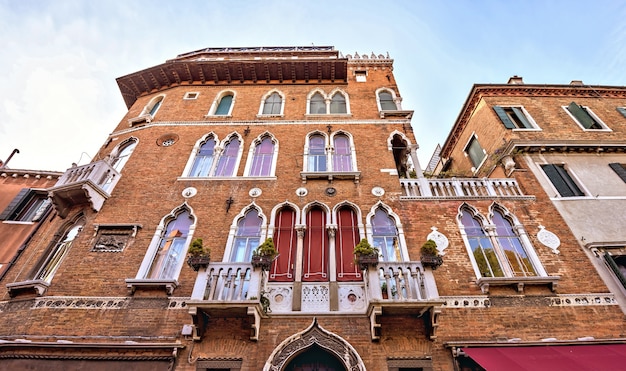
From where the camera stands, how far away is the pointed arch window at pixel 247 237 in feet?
30.6

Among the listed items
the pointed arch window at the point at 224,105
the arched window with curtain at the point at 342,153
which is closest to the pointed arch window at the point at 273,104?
the pointed arch window at the point at 224,105

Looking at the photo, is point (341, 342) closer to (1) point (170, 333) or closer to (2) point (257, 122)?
(1) point (170, 333)

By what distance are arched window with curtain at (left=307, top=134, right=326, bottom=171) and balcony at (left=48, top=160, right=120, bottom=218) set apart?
6.67m

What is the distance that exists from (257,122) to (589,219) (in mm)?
11758

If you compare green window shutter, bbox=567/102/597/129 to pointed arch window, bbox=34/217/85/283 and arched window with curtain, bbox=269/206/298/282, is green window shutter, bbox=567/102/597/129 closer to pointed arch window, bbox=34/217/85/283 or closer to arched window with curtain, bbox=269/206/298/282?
arched window with curtain, bbox=269/206/298/282

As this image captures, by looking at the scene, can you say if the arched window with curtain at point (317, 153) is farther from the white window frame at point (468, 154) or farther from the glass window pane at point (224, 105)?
the white window frame at point (468, 154)

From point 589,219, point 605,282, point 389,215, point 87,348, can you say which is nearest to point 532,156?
point 589,219

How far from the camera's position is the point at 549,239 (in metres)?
9.62

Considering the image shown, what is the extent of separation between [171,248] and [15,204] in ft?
25.3

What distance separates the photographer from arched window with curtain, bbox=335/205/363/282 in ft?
29.2

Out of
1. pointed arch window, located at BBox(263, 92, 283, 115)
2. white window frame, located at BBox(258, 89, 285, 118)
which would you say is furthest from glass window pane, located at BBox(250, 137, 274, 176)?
pointed arch window, located at BBox(263, 92, 283, 115)

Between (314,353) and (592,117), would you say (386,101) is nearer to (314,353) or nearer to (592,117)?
(592,117)

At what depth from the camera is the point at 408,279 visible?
Result: 777cm

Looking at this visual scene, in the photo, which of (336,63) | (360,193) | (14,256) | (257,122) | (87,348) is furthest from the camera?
(336,63)
